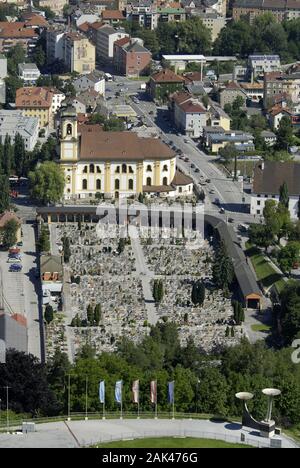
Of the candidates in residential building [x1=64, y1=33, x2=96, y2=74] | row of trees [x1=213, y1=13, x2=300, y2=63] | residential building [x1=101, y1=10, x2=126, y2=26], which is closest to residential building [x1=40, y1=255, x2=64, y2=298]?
residential building [x1=64, y1=33, x2=96, y2=74]

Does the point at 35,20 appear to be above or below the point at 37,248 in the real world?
above

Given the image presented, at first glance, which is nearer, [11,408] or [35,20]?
[11,408]

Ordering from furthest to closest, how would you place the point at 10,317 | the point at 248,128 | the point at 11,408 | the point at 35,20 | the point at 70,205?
1. the point at 35,20
2. the point at 248,128
3. the point at 70,205
4. the point at 10,317
5. the point at 11,408

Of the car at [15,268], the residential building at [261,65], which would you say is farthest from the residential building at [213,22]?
the car at [15,268]

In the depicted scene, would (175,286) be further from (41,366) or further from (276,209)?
(41,366)

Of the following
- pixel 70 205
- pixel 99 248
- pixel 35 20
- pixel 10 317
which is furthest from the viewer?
pixel 35 20

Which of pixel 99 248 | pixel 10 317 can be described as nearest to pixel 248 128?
pixel 99 248

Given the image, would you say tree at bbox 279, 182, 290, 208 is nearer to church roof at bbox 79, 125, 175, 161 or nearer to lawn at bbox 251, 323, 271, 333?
church roof at bbox 79, 125, 175, 161
